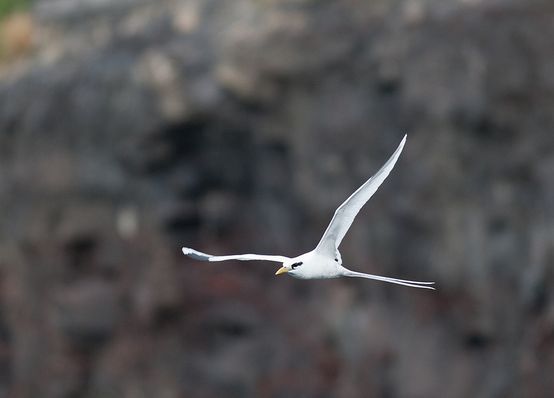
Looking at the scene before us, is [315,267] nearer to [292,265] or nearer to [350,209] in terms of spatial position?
[292,265]

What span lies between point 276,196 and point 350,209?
16.5 metres

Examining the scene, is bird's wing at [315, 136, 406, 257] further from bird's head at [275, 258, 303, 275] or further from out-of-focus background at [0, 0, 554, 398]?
out-of-focus background at [0, 0, 554, 398]

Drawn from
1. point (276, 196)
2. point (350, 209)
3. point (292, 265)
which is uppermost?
point (350, 209)

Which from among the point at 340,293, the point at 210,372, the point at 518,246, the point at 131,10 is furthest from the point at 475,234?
the point at 131,10

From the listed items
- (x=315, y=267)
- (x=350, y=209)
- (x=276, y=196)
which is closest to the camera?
(x=350, y=209)

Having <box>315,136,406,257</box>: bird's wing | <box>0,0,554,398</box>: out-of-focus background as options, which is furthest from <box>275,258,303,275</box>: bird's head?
<box>0,0,554,398</box>: out-of-focus background

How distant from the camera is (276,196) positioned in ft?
114

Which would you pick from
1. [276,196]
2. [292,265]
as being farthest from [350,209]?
[276,196]

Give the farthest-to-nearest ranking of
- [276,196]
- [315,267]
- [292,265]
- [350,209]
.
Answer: [276,196], [292,265], [315,267], [350,209]

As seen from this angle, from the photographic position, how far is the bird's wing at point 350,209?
17891 millimetres

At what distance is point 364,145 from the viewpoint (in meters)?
33.3

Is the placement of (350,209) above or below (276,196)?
above

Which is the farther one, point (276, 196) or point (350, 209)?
→ point (276, 196)

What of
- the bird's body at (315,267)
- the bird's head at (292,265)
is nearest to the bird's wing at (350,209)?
the bird's body at (315,267)
